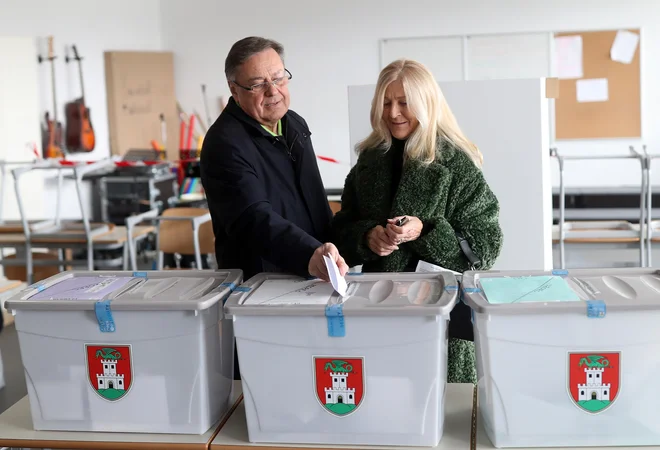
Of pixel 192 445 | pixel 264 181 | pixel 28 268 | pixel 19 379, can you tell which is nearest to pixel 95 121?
pixel 28 268

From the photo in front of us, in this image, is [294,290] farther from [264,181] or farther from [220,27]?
[220,27]

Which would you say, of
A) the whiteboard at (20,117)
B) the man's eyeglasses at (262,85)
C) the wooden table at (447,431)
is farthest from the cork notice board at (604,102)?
the wooden table at (447,431)

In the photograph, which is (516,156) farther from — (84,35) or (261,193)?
(84,35)

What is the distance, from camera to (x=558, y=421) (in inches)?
49.1

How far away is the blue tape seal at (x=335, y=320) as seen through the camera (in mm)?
1229

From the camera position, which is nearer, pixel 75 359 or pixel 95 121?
pixel 75 359

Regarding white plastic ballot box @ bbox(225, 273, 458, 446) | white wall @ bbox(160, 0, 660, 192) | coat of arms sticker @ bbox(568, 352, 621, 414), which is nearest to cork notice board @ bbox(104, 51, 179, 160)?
white wall @ bbox(160, 0, 660, 192)

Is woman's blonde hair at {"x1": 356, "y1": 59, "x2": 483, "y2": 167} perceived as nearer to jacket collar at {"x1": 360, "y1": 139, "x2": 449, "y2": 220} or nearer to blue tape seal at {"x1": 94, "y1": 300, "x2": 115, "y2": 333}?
jacket collar at {"x1": 360, "y1": 139, "x2": 449, "y2": 220}

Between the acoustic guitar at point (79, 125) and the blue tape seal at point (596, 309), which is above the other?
the acoustic guitar at point (79, 125)

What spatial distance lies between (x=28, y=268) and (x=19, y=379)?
4.00 feet

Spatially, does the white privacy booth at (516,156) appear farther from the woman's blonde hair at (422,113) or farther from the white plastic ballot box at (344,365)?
the white plastic ballot box at (344,365)

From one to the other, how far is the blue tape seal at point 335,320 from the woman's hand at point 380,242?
1.67 feet

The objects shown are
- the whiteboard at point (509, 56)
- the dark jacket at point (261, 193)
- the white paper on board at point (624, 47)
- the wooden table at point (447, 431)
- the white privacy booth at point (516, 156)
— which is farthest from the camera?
the whiteboard at point (509, 56)

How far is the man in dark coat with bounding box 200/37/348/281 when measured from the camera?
5.23 feet
